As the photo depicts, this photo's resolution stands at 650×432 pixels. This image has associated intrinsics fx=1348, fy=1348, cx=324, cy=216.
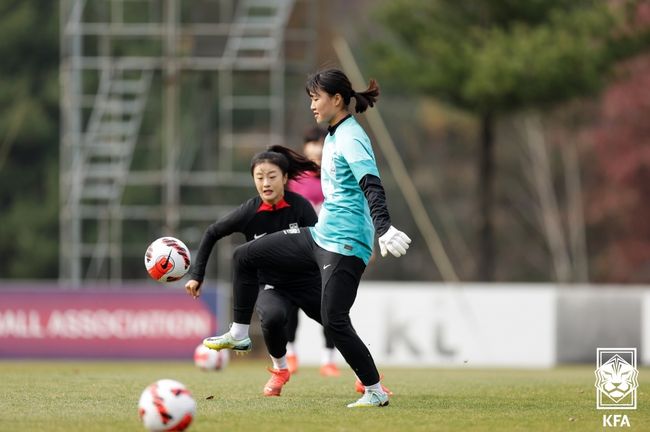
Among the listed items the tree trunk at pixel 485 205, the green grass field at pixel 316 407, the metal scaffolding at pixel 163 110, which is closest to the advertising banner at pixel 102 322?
the metal scaffolding at pixel 163 110

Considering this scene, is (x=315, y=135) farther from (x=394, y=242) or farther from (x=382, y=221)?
(x=394, y=242)

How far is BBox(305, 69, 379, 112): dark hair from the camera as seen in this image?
9.41 metres

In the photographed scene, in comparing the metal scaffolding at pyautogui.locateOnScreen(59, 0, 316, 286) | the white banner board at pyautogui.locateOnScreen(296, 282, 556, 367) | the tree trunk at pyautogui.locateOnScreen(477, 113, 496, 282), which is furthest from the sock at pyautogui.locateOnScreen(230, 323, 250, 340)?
the tree trunk at pyautogui.locateOnScreen(477, 113, 496, 282)

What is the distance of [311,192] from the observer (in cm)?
1359

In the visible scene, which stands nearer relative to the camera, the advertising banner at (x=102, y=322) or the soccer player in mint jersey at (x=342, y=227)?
the soccer player in mint jersey at (x=342, y=227)

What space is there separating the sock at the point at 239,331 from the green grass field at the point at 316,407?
0.46 m

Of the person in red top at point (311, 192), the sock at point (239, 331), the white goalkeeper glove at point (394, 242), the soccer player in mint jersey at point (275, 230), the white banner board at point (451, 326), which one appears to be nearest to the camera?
the white goalkeeper glove at point (394, 242)

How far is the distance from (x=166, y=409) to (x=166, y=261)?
2657mm

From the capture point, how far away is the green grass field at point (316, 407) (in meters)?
8.27

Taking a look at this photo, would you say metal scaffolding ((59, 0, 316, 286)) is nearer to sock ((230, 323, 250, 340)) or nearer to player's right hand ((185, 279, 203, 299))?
sock ((230, 323, 250, 340))

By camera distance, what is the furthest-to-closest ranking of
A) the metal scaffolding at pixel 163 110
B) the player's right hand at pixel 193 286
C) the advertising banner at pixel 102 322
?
the metal scaffolding at pixel 163 110 → the advertising banner at pixel 102 322 → the player's right hand at pixel 193 286

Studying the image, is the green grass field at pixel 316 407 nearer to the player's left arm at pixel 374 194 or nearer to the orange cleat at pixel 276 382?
the orange cleat at pixel 276 382

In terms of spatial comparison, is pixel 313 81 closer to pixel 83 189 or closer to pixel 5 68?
pixel 83 189

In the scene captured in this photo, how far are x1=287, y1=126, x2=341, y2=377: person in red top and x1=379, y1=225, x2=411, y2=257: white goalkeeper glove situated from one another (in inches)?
170
